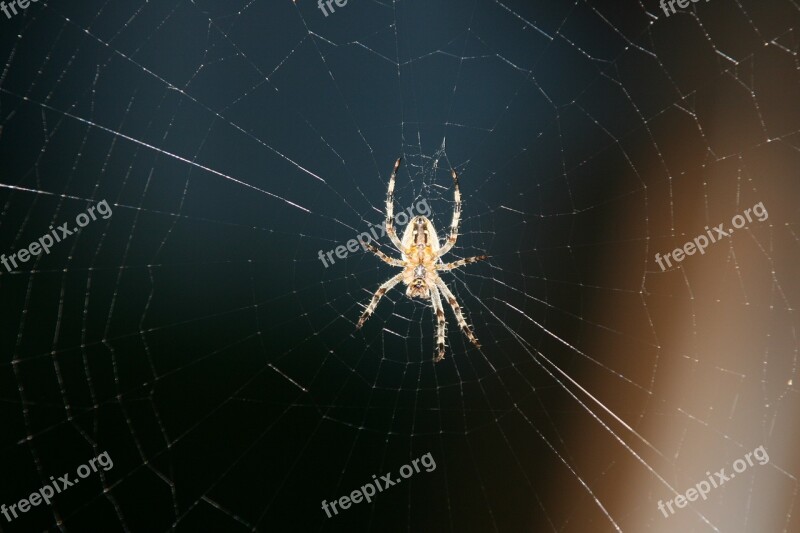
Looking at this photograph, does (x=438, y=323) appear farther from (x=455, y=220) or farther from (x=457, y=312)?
(x=455, y=220)

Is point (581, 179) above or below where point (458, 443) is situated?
above

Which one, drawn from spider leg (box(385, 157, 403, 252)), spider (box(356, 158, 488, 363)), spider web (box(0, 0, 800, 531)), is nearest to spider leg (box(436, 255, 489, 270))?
spider (box(356, 158, 488, 363))

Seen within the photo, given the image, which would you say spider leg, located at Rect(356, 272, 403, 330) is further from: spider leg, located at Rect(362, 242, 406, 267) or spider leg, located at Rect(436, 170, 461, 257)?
spider leg, located at Rect(436, 170, 461, 257)

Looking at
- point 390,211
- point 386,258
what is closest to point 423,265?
point 386,258

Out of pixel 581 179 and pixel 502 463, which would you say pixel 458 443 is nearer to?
pixel 502 463

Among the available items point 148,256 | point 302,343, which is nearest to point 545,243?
point 302,343

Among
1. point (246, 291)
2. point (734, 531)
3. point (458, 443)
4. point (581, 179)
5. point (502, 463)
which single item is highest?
point (246, 291)

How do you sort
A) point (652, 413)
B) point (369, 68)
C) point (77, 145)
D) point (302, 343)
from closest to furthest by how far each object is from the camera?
1. point (77, 145)
2. point (652, 413)
3. point (369, 68)
4. point (302, 343)
